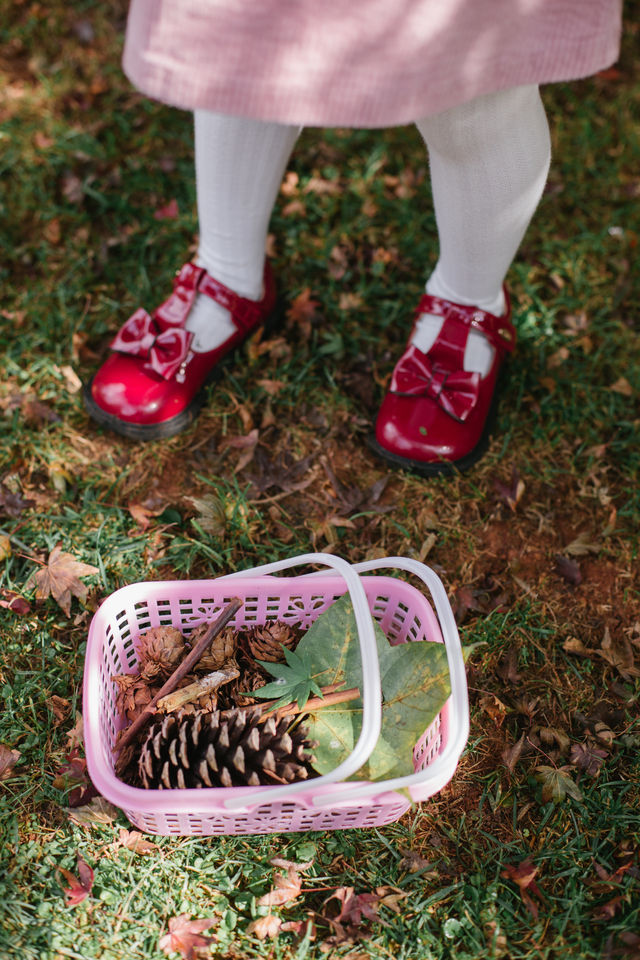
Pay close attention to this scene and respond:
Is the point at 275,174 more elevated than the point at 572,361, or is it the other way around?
the point at 275,174

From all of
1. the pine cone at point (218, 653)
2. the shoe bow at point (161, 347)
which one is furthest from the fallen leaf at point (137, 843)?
the shoe bow at point (161, 347)

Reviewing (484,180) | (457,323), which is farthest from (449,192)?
(457,323)

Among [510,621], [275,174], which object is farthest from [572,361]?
[275,174]

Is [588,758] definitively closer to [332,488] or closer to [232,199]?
[332,488]

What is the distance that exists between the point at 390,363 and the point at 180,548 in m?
0.92

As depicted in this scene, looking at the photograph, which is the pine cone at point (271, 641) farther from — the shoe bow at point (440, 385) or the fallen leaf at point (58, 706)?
the shoe bow at point (440, 385)

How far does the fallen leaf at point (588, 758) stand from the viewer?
171 centimetres

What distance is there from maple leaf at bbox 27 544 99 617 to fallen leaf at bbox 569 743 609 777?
130cm

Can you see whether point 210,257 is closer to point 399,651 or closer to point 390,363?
point 390,363

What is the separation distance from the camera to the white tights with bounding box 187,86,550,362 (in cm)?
147

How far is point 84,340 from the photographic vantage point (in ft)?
7.64

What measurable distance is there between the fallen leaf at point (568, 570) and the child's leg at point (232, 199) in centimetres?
118

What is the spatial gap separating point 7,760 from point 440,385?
147cm

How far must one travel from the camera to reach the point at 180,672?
59.4 inches
